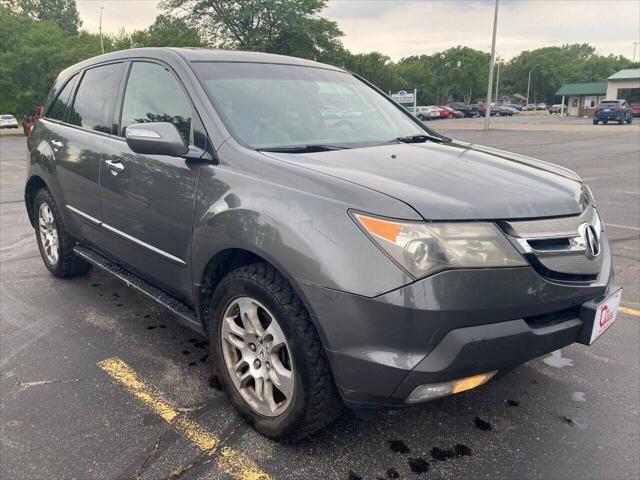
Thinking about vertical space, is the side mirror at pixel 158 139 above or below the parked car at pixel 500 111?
below

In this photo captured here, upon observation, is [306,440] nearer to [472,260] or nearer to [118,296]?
[472,260]

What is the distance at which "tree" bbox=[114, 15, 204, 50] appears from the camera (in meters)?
41.9

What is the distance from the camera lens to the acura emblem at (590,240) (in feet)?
7.34

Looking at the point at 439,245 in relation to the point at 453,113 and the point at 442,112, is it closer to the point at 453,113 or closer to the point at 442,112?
the point at 442,112

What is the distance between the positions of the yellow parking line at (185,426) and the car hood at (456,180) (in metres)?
1.30

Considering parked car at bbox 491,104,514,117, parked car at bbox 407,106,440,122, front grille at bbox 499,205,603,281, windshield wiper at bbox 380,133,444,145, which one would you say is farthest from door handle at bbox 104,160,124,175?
parked car at bbox 491,104,514,117

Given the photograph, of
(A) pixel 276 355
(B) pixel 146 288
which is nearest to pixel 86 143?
(B) pixel 146 288

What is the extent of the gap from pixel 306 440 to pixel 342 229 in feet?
3.50

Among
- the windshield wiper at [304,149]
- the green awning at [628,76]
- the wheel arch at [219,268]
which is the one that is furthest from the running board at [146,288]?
the green awning at [628,76]

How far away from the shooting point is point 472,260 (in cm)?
197

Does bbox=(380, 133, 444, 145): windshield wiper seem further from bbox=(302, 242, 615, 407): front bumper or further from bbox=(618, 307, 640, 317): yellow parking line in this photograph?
bbox=(618, 307, 640, 317): yellow parking line

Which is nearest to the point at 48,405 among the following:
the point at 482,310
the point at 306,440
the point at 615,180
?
the point at 306,440

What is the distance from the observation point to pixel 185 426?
2.60 meters

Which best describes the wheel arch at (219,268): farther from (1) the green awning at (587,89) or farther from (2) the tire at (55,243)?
(1) the green awning at (587,89)
